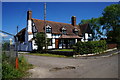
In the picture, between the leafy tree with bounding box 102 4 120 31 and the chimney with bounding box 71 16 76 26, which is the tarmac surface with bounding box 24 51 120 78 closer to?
the chimney with bounding box 71 16 76 26

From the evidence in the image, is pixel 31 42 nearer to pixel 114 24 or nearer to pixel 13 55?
pixel 13 55

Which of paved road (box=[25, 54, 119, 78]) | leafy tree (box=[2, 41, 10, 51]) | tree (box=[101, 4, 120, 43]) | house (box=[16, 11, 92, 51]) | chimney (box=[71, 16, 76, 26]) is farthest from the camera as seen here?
tree (box=[101, 4, 120, 43])

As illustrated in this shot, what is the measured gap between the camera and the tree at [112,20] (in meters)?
40.8

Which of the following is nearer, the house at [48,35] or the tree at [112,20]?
the house at [48,35]

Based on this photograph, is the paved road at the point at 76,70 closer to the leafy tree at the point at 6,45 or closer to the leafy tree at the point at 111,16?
the leafy tree at the point at 6,45

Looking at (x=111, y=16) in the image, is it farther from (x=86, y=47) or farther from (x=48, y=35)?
(x=86, y=47)

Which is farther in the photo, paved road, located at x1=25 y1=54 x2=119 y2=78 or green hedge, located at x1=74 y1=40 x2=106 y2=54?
green hedge, located at x1=74 y1=40 x2=106 y2=54

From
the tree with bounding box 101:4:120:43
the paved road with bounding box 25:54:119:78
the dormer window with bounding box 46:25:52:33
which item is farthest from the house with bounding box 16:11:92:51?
the paved road with bounding box 25:54:119:78

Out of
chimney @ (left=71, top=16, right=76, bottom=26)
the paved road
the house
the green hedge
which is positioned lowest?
the paved road

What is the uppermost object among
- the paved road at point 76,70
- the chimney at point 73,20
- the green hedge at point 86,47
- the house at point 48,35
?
the chimney at point 73,20

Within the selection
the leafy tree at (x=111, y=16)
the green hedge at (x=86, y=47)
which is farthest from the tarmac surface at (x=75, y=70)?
the leafy tree at (x=111, y=16)

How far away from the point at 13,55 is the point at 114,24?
40350 millimetres

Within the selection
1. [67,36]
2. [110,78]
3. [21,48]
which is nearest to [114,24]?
A: [67,36]

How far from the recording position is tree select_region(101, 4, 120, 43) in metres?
40.8
